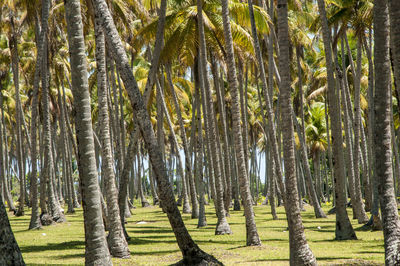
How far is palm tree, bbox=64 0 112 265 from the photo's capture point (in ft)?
28.7

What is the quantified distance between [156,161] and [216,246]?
19.0 ft

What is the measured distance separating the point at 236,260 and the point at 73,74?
6.15m

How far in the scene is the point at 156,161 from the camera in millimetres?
10023

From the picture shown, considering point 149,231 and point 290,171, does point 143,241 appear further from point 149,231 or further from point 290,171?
point 290,171

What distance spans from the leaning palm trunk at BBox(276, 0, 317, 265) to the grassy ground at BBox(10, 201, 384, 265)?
4.96 feet

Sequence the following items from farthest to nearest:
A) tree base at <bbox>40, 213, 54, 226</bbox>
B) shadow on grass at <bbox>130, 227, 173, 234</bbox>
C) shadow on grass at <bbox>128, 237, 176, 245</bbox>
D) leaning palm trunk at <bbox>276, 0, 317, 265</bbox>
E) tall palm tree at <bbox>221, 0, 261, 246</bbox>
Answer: tree base at <bbox>40, 213, 54, 226</bbox> < shadow on grass at <bbox>130, 227, 173, 234</bbox> < shadow on grass at <bbox>128, 237, 176, 245</bbox> < tall palm tree at <bbox>221, 0, 261, 246</bbox> < leaning palm trunk at <bbox>276, 0, 317, 265</bbox>

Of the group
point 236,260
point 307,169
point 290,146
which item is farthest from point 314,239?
point 307,169

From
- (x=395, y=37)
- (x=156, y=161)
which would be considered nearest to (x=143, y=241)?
(x=156, y=161)

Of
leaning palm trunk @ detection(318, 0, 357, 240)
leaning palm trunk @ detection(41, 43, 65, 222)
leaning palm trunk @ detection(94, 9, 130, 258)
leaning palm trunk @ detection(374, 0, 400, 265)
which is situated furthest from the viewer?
leaning palm trunk @ detection(41, 43, 65, 222)

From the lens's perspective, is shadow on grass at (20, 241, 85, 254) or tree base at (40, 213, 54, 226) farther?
tree base at (40, 213, 54, 226)

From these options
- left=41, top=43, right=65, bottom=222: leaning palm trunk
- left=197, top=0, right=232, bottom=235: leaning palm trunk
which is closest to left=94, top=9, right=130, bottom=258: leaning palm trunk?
left=197, top=0, right=232, bottom=235: leaning palm trunk

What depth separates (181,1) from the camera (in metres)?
22.1

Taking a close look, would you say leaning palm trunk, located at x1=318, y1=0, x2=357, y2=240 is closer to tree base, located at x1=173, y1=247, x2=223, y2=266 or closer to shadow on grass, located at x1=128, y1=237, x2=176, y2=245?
shadow on grass, located at x1=128, y1=237, x2=176, y2=245

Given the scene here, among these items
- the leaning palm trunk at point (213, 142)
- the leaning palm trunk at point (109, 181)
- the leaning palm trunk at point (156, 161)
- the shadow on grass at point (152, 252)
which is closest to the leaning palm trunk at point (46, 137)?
the leaning palm trunk at point (213, 142)
